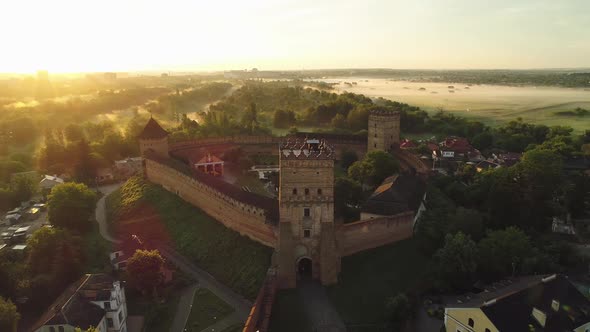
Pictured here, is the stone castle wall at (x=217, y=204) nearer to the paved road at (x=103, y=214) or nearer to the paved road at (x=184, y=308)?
the paved road at (x=184, y=308)

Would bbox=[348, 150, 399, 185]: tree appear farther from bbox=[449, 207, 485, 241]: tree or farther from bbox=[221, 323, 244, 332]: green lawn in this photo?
bbox=[221, 323, 244, 332]: green lawn

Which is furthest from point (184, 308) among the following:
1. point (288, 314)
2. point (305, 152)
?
point (305, 152)

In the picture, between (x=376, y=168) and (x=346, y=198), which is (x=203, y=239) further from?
(x=376, y=168)

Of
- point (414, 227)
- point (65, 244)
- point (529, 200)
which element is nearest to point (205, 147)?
point (65, 244)

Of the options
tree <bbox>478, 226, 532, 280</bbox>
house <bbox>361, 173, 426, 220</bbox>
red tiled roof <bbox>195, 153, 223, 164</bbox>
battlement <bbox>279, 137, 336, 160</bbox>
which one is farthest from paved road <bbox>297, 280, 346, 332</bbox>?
red tiled roof <bbox>195, 153, 223, 164</bbox>

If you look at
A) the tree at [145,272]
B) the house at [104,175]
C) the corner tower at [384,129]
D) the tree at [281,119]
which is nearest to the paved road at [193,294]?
the tree at [145,272]

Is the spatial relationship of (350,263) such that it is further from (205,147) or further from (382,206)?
(205,147)
